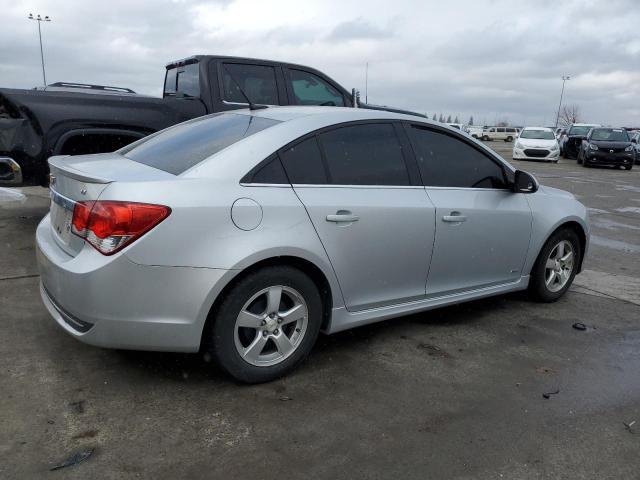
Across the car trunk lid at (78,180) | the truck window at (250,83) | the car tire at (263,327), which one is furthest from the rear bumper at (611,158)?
the car trunk lid at (78,180)

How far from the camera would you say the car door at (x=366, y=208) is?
331cm

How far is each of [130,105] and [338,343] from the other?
12.7 ft

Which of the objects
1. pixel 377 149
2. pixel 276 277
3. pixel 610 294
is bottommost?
pixel 610 294

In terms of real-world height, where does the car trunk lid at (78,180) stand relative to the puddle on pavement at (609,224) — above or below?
above

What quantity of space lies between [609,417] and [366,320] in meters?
1.43

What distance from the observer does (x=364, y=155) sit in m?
3.61

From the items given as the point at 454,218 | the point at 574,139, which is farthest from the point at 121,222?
Answer: the point at 574,139

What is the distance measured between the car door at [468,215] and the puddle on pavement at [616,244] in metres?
3.63

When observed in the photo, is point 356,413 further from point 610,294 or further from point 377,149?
point 610,294

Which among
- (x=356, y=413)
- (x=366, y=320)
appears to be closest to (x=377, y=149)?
(x=366, y=320)

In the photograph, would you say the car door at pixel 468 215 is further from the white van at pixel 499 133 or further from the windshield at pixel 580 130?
the white van at pixel 499 133

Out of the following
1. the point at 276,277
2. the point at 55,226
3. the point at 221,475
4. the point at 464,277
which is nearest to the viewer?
the point at 221,475

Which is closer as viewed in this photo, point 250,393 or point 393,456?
point 393,456

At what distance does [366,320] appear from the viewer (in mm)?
3590
